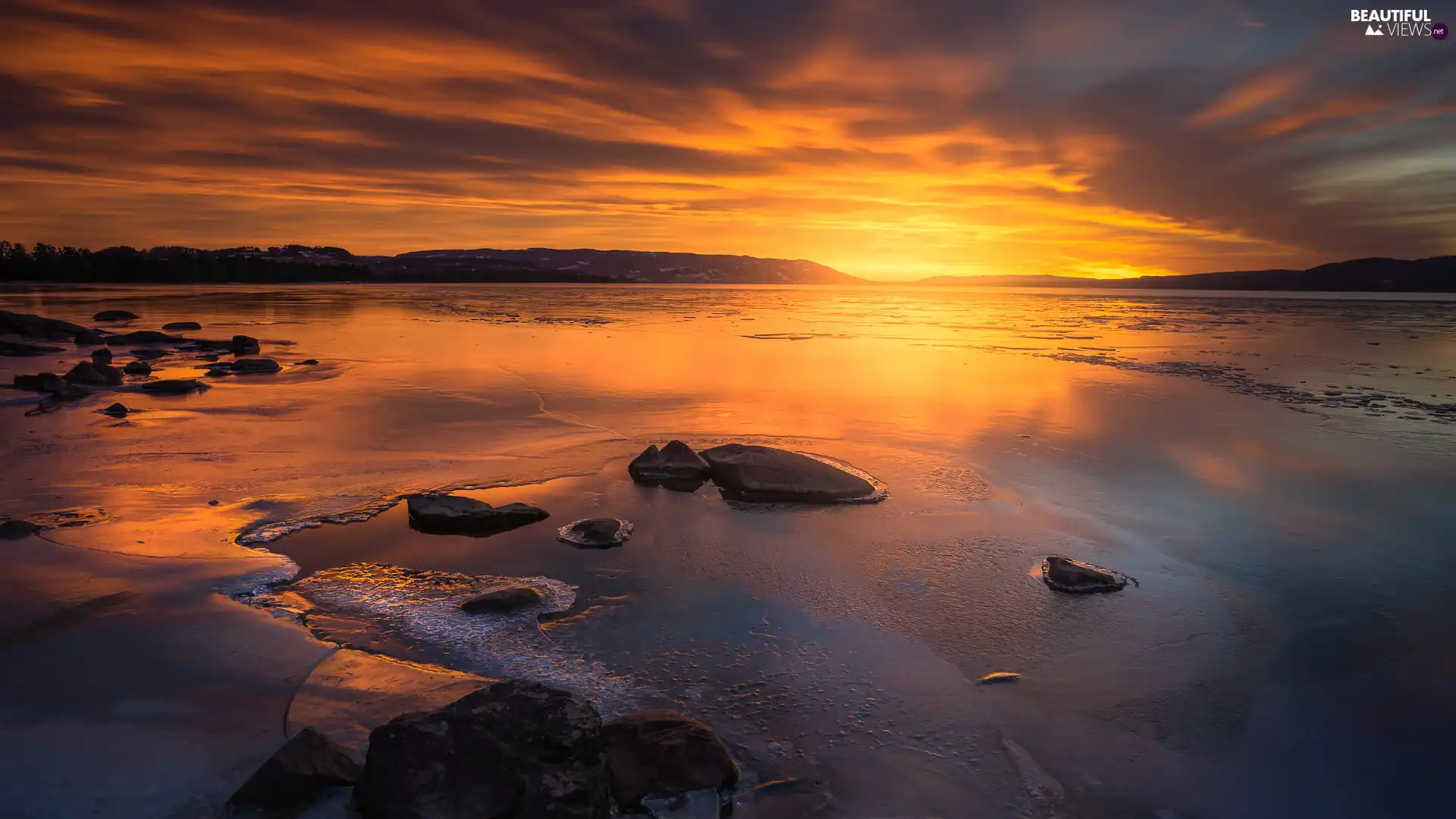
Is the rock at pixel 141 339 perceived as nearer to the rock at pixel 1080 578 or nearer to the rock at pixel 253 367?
the rock at pixel 253 367

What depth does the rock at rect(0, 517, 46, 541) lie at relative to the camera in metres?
5.63

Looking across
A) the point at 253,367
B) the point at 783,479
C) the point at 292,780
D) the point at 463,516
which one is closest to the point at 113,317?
the point at 253,367

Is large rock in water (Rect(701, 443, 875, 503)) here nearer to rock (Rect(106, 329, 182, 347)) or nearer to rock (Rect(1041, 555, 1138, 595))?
rock (Rect(1041, 555, 1138, 595))

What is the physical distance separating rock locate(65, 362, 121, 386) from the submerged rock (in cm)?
1330

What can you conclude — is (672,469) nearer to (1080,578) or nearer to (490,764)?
(1080,578)

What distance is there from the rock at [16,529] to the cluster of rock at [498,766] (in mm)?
4717

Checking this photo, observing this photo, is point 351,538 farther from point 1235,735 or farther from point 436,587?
point 1235,735

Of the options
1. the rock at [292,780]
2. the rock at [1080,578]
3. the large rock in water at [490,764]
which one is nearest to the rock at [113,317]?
the rock at [292,780]

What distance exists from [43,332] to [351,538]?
25132 millimetres

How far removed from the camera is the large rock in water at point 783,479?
7.41m

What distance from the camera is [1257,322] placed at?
119 ft

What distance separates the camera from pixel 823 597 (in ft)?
16.9

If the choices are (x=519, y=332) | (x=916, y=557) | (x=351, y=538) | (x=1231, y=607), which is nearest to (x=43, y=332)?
(x=519, y=332)

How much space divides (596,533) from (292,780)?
3.35 m
